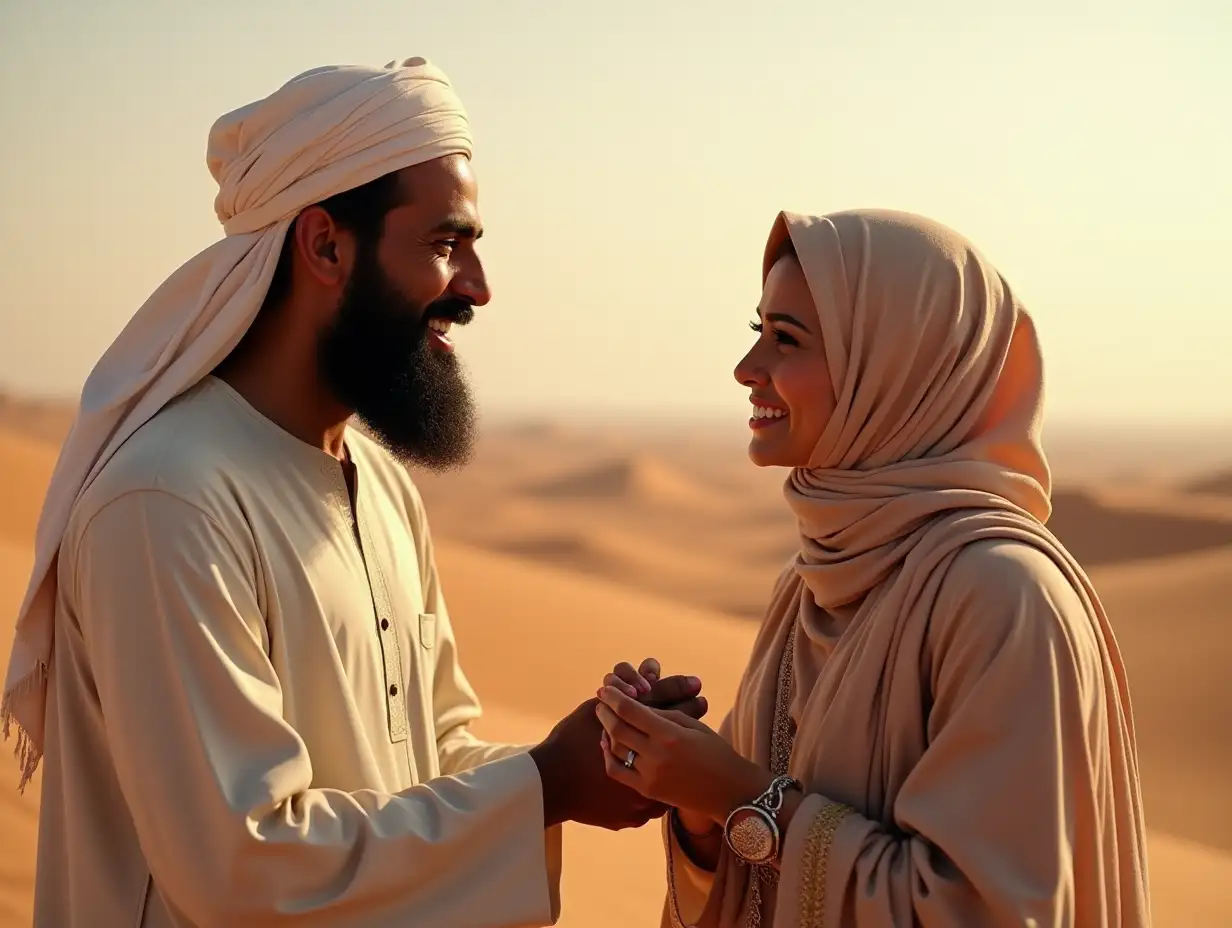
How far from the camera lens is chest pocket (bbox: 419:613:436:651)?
386cm

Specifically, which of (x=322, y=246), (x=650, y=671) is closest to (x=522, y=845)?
(x=650, y=671)

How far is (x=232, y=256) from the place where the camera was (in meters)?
3.54

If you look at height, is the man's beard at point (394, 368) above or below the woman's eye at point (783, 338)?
below

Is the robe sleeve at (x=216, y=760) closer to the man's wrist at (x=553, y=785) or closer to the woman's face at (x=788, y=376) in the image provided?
the man's wrist at (x=553, y=785)

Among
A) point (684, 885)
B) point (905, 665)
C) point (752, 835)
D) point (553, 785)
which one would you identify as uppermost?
point (905, 665)

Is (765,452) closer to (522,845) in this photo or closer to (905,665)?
(905,665)

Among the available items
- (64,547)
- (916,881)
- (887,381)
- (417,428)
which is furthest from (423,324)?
(916,881)

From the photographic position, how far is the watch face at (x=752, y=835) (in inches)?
112

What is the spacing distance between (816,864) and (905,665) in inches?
17.6

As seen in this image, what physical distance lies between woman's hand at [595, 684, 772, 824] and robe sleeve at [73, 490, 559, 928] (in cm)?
49

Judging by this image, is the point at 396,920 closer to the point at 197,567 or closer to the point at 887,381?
the point at 197,567

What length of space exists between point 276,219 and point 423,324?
0.48 m

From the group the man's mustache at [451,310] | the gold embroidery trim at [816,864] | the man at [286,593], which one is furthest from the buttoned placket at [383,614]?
the gold embroidery trim at [816,864]

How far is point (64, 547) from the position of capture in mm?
3213
